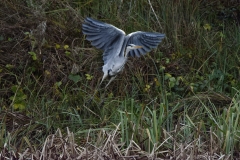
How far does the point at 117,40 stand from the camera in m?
5.39

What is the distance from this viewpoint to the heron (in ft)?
17.4

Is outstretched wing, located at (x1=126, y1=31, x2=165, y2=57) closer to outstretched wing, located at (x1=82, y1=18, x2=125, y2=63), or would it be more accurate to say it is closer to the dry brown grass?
outstretched wing, located at (x1=82, y1=18, x2=125, y2=63)

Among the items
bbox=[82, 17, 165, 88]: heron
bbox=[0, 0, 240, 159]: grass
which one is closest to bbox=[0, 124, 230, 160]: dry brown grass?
bbox=[0, 0, 240, 159]: grass

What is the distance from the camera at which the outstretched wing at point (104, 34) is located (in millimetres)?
5328

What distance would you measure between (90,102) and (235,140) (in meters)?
1.74

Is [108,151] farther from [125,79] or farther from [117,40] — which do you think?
[125,79]

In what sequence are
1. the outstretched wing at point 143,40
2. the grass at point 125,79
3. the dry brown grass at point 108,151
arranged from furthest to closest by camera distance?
the outstretched wing at point 143,40, the grass at point 125,79, the dry brown grass at point 108,151

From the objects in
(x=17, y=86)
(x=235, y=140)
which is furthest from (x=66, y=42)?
(x=235, y=140)

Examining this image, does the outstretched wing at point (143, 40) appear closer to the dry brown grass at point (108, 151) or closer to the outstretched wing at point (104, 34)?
the outstretched wing at point (104, 34)

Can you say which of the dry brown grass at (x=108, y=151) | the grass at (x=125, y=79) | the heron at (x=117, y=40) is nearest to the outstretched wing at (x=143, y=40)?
the heron at (x=117, y=40)

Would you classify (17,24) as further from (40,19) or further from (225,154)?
(225,154)

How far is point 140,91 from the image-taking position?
6.03 meters

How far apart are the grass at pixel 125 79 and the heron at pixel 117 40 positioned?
1.17ft

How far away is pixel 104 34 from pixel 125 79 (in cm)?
86
